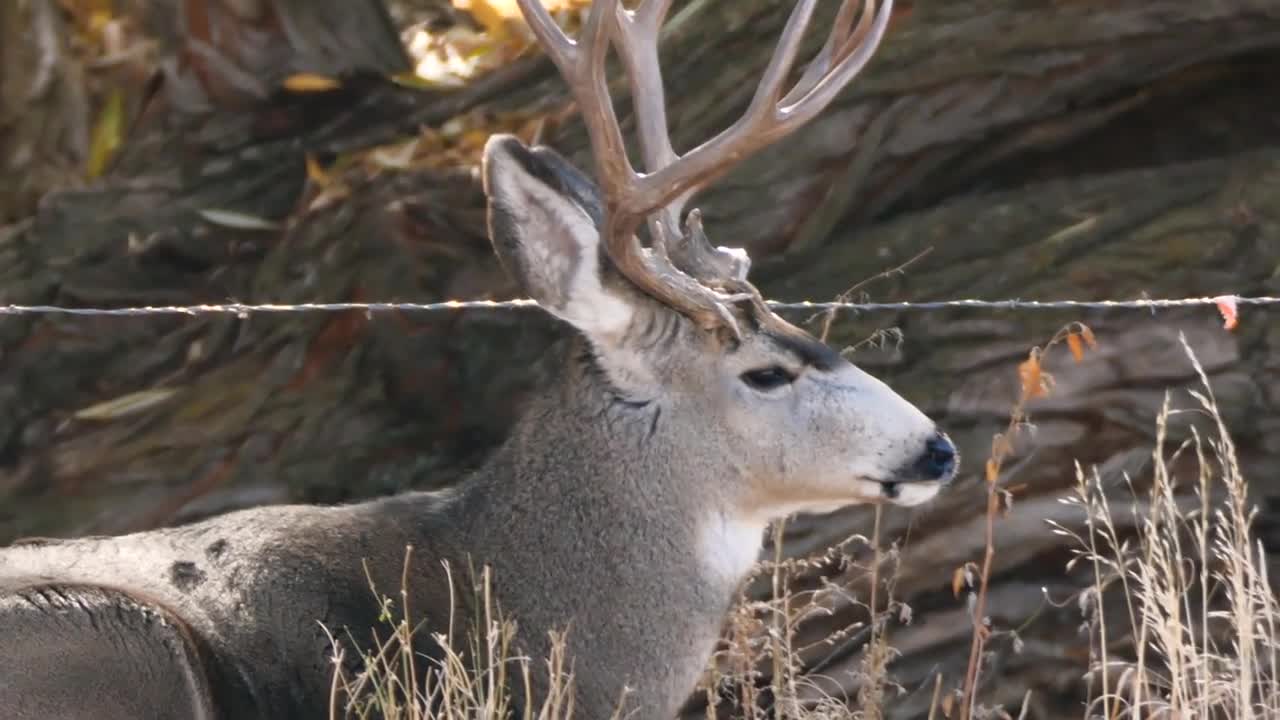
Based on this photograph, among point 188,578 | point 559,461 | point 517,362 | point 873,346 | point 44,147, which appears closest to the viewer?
A: point 188,578

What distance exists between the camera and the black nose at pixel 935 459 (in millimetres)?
5453

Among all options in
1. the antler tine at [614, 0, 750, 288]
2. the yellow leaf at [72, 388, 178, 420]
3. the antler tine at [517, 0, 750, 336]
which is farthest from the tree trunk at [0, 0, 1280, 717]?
the antler tine at [517, 0, 750, 336]

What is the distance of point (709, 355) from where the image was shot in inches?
219

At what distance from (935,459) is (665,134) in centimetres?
118

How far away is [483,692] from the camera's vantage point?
17.4ft

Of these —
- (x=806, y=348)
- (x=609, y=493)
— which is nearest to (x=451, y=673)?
(x=609, y=493)

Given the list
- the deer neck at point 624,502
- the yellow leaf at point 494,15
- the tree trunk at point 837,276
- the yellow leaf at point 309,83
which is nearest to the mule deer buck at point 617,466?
the deer neck at point 624,502

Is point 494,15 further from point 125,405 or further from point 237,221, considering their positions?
point 125,405

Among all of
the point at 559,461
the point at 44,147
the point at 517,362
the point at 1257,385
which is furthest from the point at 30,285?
the point at 1257,385

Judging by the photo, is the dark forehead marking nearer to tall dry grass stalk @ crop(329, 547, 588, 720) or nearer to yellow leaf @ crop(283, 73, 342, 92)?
tall dry grass stalk @ crop(329, 547, 588, 720)

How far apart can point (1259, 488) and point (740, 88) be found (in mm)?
2156

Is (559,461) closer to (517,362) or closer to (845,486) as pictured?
(845,486)

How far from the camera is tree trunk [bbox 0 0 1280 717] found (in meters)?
7.23

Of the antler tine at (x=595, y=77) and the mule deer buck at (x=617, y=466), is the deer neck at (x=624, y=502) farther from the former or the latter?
the antler tine at (x=595, y=77)
